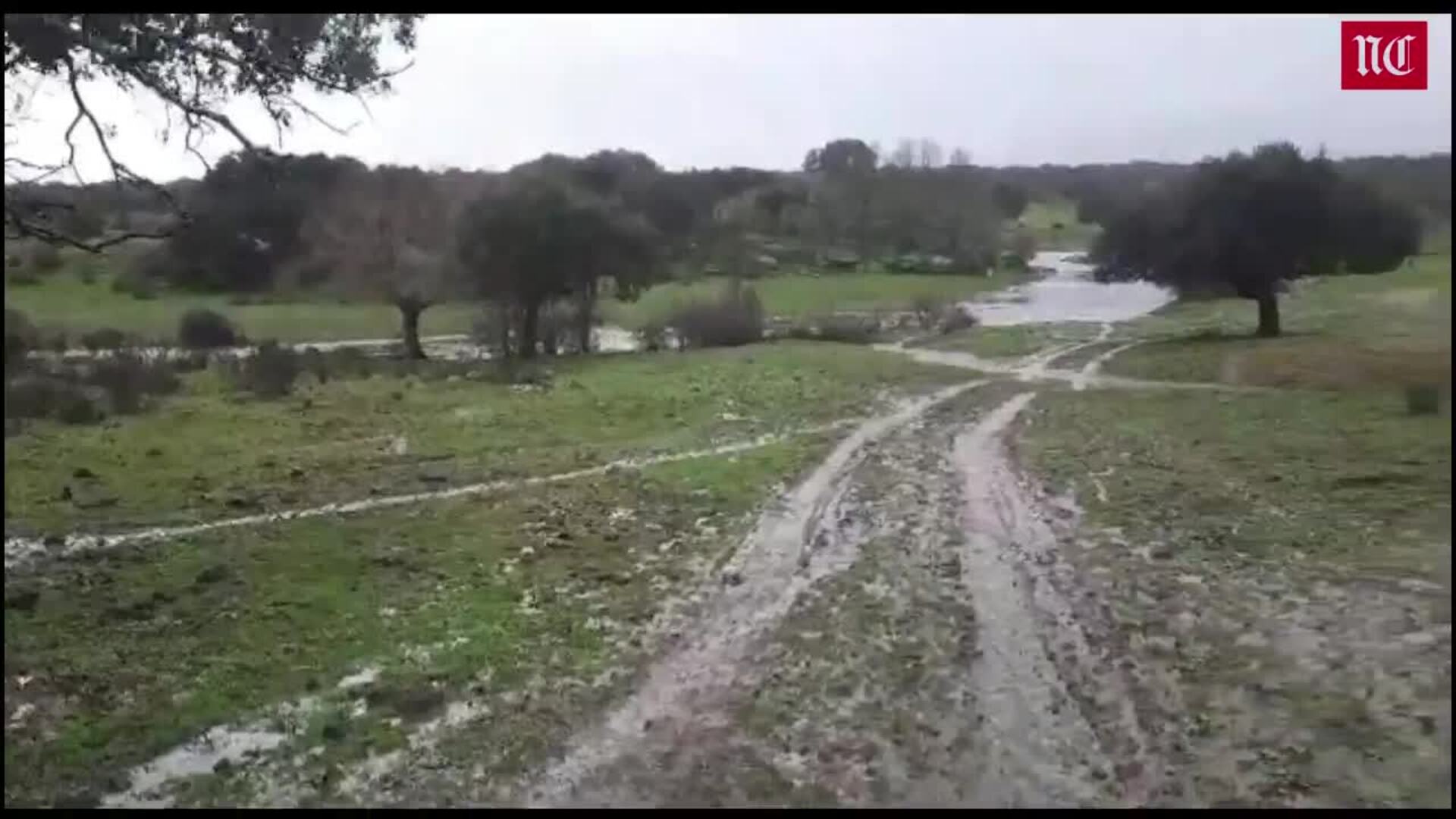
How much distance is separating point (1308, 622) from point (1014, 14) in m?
1.74

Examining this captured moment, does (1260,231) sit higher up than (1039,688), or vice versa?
(1260,231)

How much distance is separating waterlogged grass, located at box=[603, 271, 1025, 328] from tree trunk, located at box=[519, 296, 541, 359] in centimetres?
151

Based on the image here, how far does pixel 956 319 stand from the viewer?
9203mm

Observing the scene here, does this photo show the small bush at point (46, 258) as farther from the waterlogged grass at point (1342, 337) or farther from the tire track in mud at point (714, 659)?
the waterlogged grass at point (1342, 337)

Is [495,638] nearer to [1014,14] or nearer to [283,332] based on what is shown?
[1014,14]

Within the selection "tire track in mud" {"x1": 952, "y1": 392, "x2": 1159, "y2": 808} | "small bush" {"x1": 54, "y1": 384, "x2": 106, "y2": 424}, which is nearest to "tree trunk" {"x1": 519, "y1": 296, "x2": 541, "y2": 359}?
"small bush" {"x1": 54, "y1": 384, "x2": 106, "y2": 424}

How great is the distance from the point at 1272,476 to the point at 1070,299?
2191mm

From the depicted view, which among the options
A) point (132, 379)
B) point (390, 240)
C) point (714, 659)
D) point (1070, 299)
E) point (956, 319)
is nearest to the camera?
point (714, 659)

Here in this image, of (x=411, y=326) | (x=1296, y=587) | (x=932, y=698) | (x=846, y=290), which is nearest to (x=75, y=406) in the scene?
(x=932, y=698)

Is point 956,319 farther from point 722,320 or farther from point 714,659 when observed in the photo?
point 714,659

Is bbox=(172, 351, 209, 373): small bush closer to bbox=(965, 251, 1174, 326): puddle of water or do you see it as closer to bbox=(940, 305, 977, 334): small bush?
bbox=(965, 251, 1174, 326): puddle of water

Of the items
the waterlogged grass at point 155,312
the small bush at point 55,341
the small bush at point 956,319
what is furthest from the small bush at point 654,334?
the small bush at point 55,341

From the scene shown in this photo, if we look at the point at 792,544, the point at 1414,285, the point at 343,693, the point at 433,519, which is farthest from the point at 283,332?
the point at 1414,285

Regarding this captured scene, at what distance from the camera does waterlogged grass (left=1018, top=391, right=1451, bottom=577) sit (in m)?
2.49
